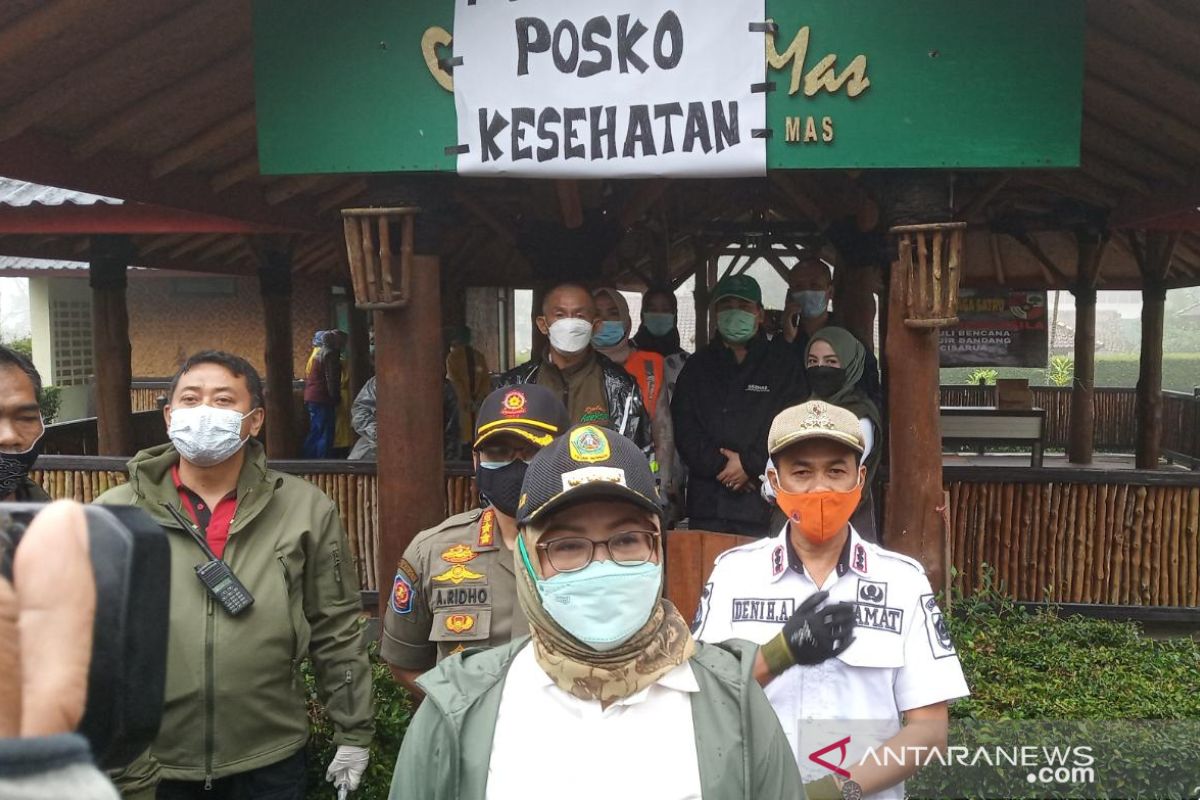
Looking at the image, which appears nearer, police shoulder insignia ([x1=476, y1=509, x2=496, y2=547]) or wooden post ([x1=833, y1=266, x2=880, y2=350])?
police shoulder insignia ([x1=476, y1=509, x2=496, y2=547])

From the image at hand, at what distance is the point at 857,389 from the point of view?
4293mm

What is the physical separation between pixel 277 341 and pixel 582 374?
8.20 meters

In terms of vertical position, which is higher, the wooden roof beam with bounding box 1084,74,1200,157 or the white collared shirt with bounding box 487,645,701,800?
the wooden roof beam with bounding box 1084,74,1200,157

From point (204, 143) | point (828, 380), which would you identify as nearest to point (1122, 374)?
point (828, 380)

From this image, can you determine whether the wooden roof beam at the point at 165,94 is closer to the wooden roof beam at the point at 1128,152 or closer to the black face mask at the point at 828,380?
the black face mask at the point at 828,380

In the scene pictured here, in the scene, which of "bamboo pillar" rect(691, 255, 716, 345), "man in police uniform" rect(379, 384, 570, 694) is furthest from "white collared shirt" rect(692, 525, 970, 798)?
"bamboo pillar" rect(691, 255, 716, 345)

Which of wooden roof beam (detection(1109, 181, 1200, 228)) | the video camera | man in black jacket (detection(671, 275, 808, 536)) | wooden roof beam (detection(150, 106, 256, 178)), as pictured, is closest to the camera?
the video camera

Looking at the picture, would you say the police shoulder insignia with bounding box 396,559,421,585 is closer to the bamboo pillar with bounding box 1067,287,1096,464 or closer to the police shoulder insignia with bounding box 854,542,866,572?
the police shoulder insignia with bounding box 854,542,866,572

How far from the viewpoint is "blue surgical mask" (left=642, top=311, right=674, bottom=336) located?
21.3ft

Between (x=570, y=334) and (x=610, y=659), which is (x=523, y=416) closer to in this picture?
(x=610, y=659)

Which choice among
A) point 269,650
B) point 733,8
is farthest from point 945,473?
point 269,650

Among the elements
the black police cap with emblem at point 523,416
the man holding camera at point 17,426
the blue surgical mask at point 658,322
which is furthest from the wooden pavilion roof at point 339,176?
the black police cap with emblem at point 523,416

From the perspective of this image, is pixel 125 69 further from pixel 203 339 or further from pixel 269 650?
pixel 203 339

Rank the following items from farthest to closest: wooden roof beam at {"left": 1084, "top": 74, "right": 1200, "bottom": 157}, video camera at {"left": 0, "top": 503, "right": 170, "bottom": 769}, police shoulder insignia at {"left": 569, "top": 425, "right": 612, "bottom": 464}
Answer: wooden roof beam at {"left": 1084, "top": 74, "right": 1200, "bottom": 157} → police shoulder insignia at {"left": 569, "top": 425, "right": 612, "bottom": 464} → video camera at {"left": 0, "top": 503, "right": 170, "bottom": 769}
